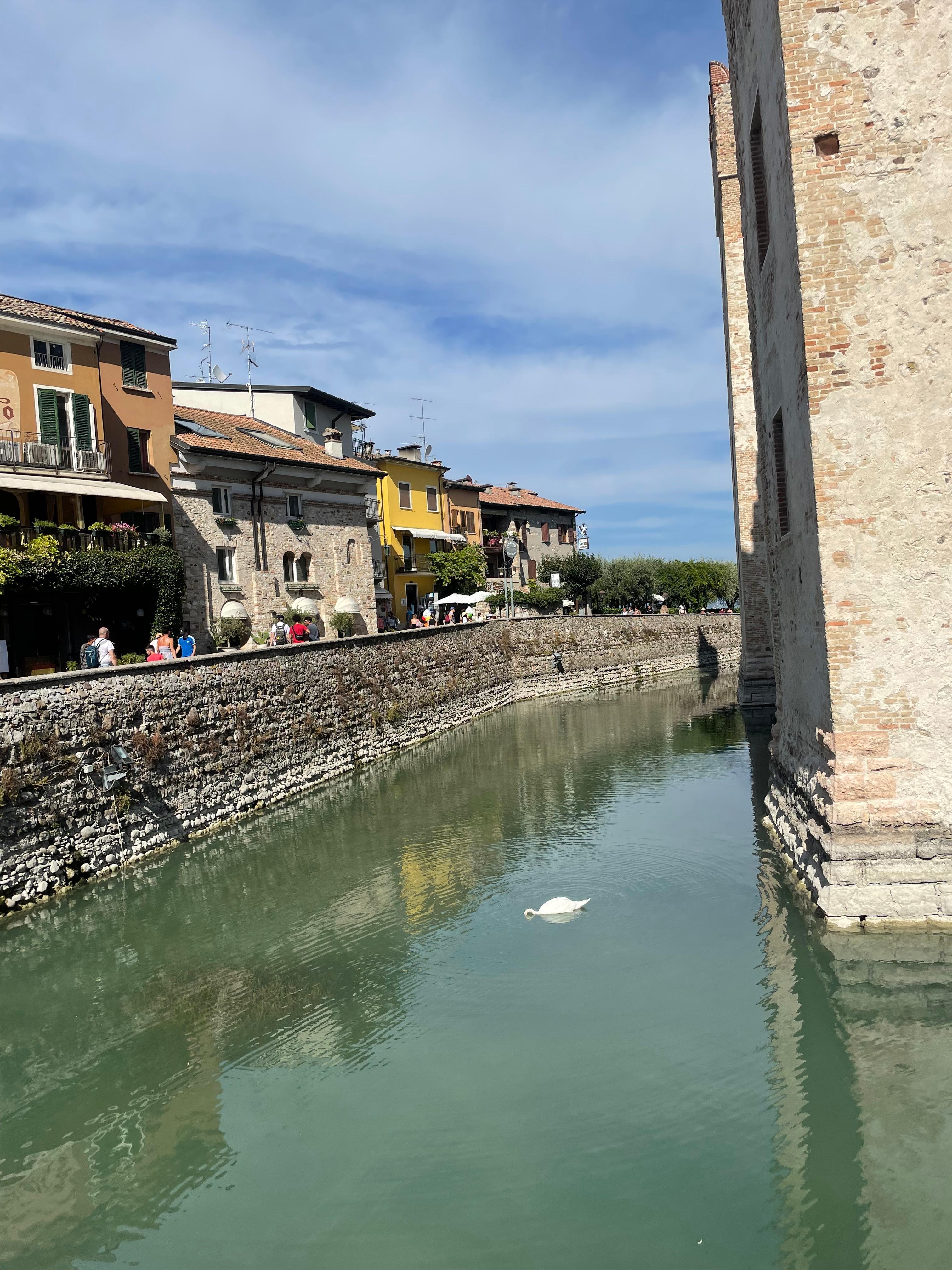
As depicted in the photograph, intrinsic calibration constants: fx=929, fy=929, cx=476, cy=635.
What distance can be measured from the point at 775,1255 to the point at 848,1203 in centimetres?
70

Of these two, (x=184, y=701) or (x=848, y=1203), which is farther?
(x=184, y=701)

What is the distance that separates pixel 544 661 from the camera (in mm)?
40062

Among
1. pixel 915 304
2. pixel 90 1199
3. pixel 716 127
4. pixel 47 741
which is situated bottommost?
pixel 90 1199

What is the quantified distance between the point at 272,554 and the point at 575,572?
30.6 meters

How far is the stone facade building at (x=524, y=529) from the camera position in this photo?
188ft

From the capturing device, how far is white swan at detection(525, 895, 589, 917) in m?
10.9

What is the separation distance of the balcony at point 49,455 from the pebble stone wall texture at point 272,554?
11.3 ft

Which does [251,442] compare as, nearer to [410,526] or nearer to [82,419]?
[82,419]

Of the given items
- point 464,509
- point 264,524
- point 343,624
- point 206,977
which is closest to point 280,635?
point 343,624

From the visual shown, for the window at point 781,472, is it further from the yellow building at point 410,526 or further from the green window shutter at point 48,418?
the yellow building at point 410,526

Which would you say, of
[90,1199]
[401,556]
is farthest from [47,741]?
[401,556]

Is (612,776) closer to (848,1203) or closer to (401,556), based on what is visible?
(848,1203)

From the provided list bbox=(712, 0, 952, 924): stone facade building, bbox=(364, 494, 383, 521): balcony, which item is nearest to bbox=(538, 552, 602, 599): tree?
bbox=(364, 494, 383, 521): balcony

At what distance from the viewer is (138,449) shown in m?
26.6
